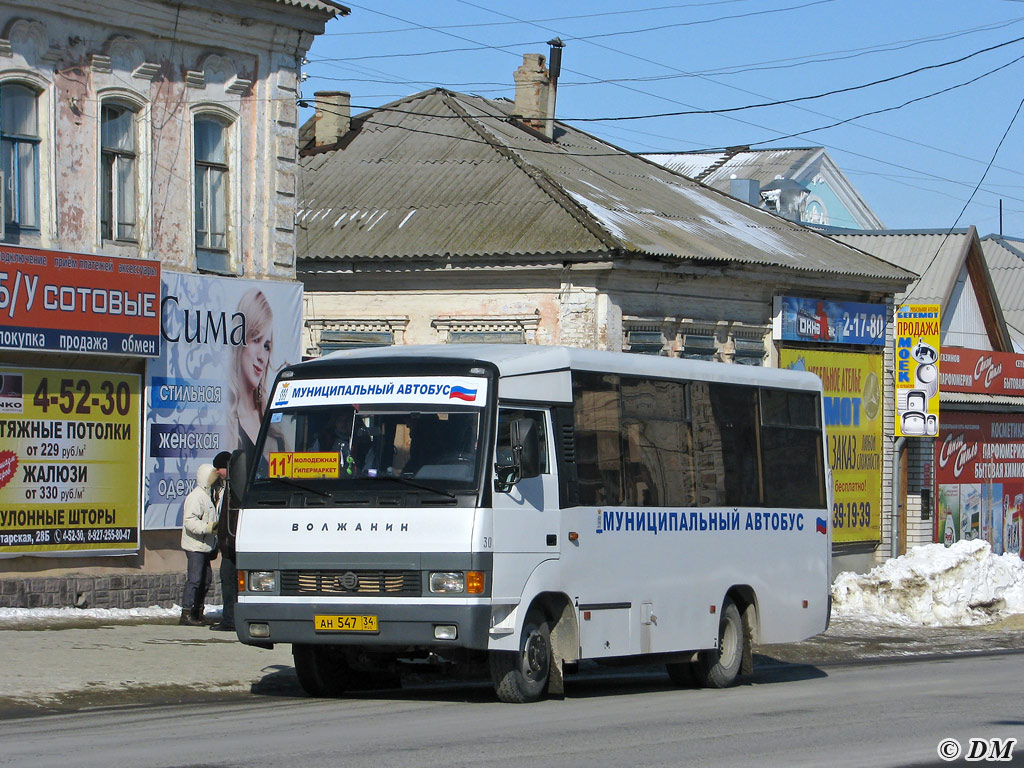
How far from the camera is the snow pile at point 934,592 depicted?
26688mm

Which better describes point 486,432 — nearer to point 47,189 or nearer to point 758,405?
point 758,405

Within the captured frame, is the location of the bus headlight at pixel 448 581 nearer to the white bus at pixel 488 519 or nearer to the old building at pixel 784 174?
the white bus at pixel 488 519

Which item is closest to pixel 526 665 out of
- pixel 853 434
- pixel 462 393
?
pixel 462 393

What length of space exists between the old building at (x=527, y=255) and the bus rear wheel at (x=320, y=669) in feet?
46.3

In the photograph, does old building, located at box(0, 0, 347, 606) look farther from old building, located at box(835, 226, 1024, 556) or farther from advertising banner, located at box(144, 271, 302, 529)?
old building, located at box(835, 226, 1024, 556)

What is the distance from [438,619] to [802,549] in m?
5.70

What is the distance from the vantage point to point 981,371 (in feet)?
123

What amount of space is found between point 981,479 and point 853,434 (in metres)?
6.13

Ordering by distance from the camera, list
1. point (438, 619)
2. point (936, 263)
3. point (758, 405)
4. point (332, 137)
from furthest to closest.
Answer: point (936, 263)
point (332, 137)
point (758, 405)
point (438, 619)

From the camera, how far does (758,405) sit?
52.6 ft

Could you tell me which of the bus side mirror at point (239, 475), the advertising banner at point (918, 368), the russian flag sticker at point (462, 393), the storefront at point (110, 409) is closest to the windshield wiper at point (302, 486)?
the bus side mirror at point (239, 475)

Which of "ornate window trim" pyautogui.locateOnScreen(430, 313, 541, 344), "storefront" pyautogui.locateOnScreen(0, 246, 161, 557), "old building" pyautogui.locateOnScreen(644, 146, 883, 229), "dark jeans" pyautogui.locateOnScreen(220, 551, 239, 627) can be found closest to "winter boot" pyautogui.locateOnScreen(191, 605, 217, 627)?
"dark jeans" pyautogui.locateOnScreen(220, 551, 239, 627)

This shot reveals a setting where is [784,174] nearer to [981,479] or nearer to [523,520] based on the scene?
[981,479]

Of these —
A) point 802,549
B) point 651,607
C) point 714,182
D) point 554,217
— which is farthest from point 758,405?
point 714,182
